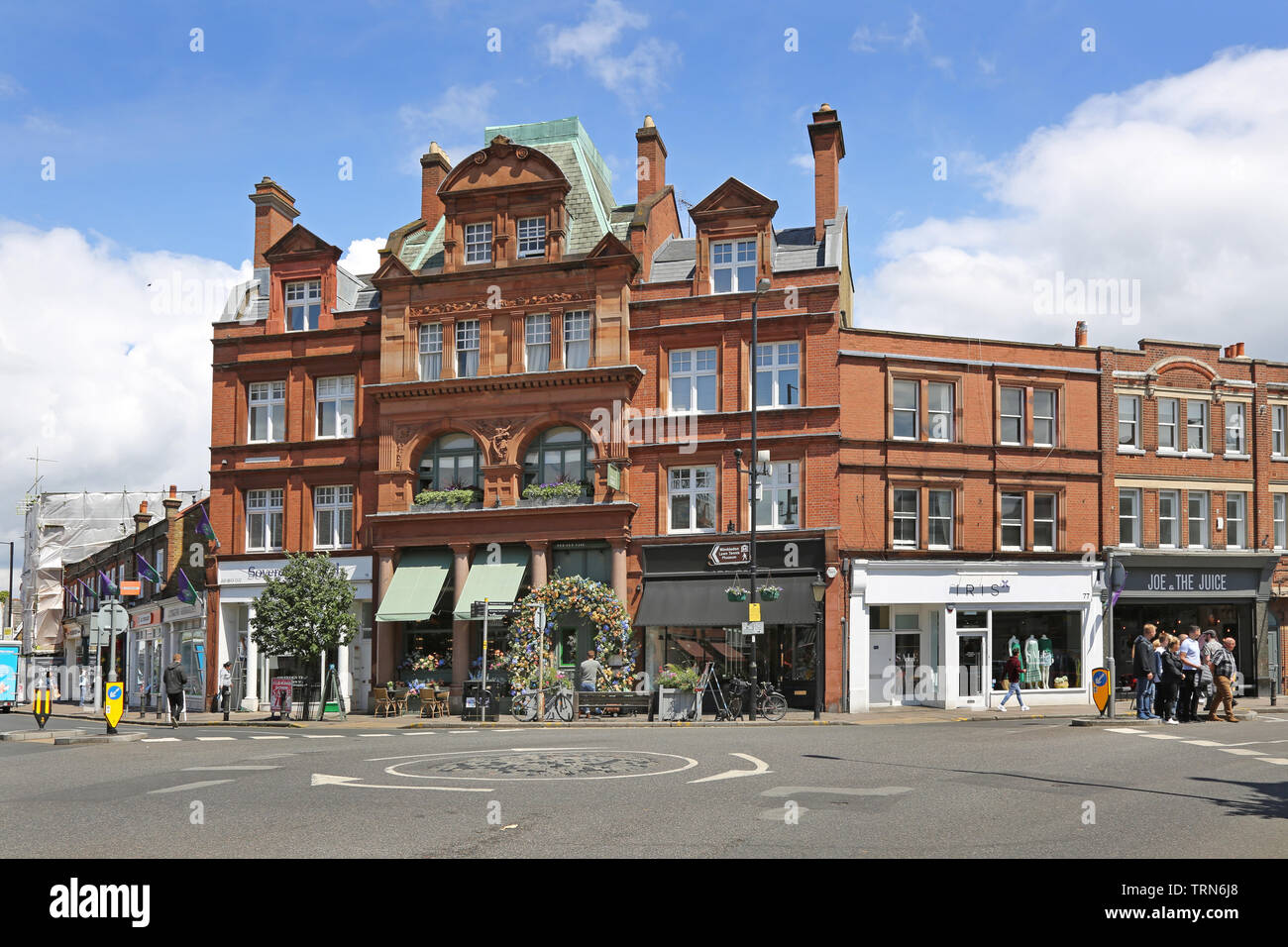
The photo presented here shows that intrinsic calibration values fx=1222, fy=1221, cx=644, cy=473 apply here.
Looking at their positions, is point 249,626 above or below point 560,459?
below

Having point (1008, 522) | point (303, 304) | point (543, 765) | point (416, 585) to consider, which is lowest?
point (543, 765)

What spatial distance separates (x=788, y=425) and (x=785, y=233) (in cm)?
688

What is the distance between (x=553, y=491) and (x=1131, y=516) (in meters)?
18.2

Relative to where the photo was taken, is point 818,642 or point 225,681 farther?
point 225,681

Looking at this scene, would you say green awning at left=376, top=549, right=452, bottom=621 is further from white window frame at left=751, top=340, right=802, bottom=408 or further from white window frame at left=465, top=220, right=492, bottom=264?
white window frame at left=751, top=340, right=802, bottom=408

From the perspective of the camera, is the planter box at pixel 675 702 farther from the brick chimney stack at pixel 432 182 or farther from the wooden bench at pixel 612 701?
the brick chimney stack at pixel 432 182

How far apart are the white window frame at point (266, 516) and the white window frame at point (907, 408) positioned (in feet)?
66.2

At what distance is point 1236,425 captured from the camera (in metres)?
39.8

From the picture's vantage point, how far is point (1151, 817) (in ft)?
39.5

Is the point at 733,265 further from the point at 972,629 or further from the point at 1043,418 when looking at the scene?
the point at 972,629

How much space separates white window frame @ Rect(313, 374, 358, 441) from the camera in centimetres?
4016

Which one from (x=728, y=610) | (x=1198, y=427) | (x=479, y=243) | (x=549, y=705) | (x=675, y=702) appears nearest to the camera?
(x=675, y=702)

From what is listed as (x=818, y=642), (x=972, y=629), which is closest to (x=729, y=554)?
(x=818, y=642)

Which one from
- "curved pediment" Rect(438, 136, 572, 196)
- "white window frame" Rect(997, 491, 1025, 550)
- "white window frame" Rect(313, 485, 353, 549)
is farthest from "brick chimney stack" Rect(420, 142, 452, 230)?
→ "white window frame" Rect(997, 491, 1025, 550)
